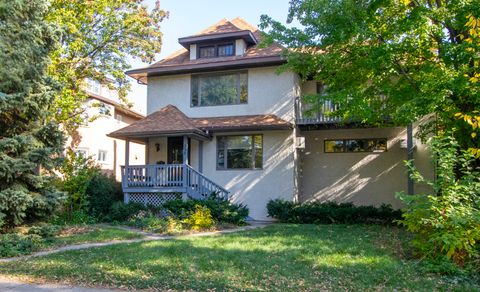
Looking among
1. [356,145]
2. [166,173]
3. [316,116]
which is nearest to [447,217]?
[316,116]

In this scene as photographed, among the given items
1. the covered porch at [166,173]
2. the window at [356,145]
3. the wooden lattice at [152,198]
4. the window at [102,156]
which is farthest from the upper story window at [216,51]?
the window at [102,156]

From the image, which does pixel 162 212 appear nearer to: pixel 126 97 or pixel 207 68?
pixel 207 68

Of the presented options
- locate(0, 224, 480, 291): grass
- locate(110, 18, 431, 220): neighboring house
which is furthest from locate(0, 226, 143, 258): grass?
locate(110, 18, 431, 220): neighboring house

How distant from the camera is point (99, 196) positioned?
16.9 m

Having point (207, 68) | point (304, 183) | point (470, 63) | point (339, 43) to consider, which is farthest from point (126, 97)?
point (470, 63)

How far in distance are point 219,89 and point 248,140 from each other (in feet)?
8.85

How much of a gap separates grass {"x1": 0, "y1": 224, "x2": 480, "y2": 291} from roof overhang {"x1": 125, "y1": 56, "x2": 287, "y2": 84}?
884 cm

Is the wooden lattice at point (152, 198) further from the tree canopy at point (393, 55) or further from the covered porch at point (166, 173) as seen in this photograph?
the tree canopy at point (393, 55)

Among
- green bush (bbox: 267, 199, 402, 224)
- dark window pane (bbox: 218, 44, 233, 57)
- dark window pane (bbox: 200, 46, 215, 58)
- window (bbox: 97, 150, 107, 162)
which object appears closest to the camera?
green bush (bbox: 267, 199, 402, 224)

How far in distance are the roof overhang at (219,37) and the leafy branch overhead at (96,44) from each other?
10.7ft

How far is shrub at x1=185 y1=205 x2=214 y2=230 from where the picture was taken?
13617mm

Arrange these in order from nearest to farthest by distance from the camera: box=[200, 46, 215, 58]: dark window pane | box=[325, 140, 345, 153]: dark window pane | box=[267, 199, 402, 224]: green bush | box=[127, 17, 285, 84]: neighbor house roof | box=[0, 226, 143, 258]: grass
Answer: box=[0, 226, 143, 258]: grass → box=[267, 199, 402, 224]: green bush → box=[127, 17, 285, 84]: neighbor house roof → box=[325, 140, 345, 153]: dark window pane → box=[200, 46, 215, 58]: dark window pane

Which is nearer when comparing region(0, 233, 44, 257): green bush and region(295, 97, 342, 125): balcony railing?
region(0, 233, 44, 257): green bush

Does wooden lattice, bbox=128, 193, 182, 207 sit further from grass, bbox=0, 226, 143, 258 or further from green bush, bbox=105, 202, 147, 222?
grass, bbox=0, 226, 143, 258
